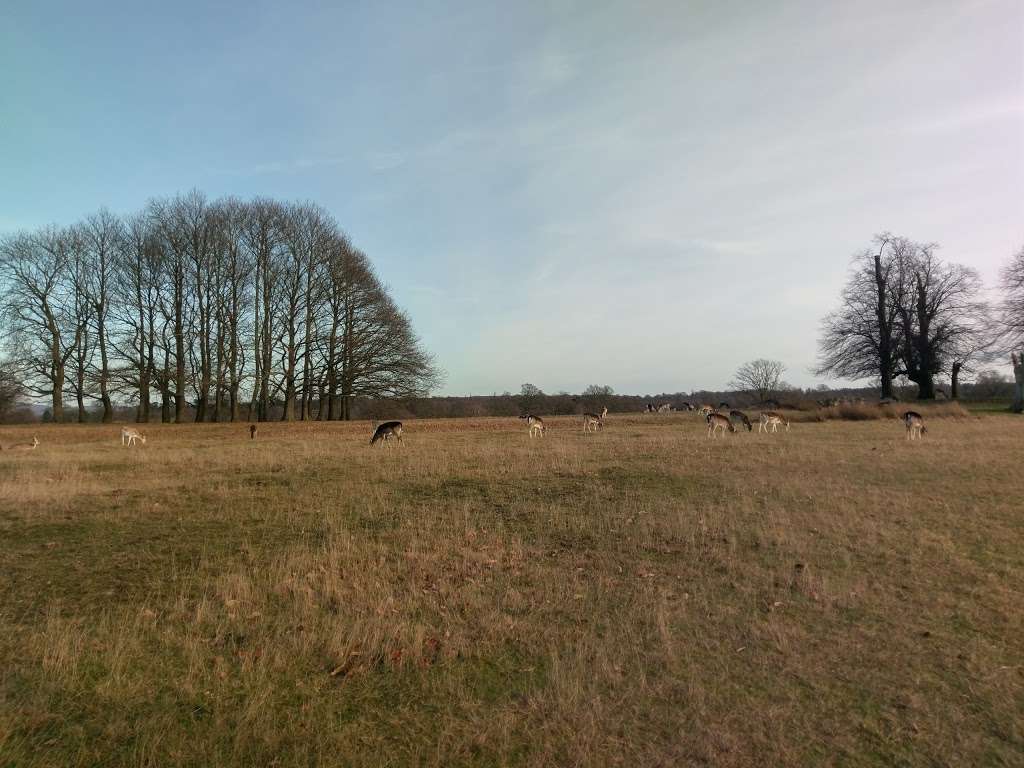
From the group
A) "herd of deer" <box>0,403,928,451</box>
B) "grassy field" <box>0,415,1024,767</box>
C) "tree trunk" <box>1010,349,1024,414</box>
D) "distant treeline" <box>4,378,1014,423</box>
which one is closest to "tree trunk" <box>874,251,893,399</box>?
"distant treeline" <box>4,378,1014,423</box>

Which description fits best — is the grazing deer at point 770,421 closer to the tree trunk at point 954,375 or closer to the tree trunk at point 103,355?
the tree trunk at point 954,375

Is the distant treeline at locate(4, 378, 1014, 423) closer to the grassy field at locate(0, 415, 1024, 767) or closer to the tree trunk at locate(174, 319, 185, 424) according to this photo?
the tree trunk at locate(174, 319, 185, 424)

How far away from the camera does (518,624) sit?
583 cm

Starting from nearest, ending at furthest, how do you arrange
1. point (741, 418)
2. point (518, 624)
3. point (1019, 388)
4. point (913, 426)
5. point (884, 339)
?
point (518, 624), point (913, 426), point (741, 418), point (1019, 388), point (884, 339)

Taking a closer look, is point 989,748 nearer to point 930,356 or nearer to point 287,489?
point 287,489

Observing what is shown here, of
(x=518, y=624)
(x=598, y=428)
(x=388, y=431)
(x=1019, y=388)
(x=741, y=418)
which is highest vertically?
(x=1019, y=388)

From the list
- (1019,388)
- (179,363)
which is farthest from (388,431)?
(1019,388)

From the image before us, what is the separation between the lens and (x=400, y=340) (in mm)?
42625

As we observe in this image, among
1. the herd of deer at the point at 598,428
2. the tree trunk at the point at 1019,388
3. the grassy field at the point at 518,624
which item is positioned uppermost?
the tree trunk at the point at 1019,388

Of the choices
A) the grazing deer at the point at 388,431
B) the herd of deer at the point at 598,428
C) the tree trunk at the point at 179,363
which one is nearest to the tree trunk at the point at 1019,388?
the herd of deer at the point at 598,428

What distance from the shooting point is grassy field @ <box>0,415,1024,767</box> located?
395 centimetres

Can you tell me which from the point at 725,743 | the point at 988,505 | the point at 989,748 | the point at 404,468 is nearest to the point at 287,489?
the point at 404,468

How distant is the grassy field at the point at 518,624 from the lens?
395 centimetres

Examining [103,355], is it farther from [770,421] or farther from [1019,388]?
[1019,388]
